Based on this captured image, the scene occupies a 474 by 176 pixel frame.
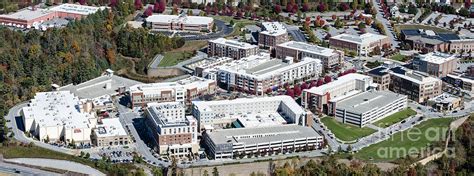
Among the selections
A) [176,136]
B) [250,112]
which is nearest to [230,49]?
[250,112]

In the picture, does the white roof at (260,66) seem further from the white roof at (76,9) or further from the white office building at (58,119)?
the white roof at (76,9)

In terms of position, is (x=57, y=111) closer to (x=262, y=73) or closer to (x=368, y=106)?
(x=262, y=73)

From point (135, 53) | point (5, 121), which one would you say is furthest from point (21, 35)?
point (5, 121)

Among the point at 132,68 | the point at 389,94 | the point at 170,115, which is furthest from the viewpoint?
the point at 132,68

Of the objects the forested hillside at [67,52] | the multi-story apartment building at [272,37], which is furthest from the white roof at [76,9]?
the multi-story apartment building at [272,37]

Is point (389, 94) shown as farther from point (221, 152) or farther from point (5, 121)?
point (5, 121)
